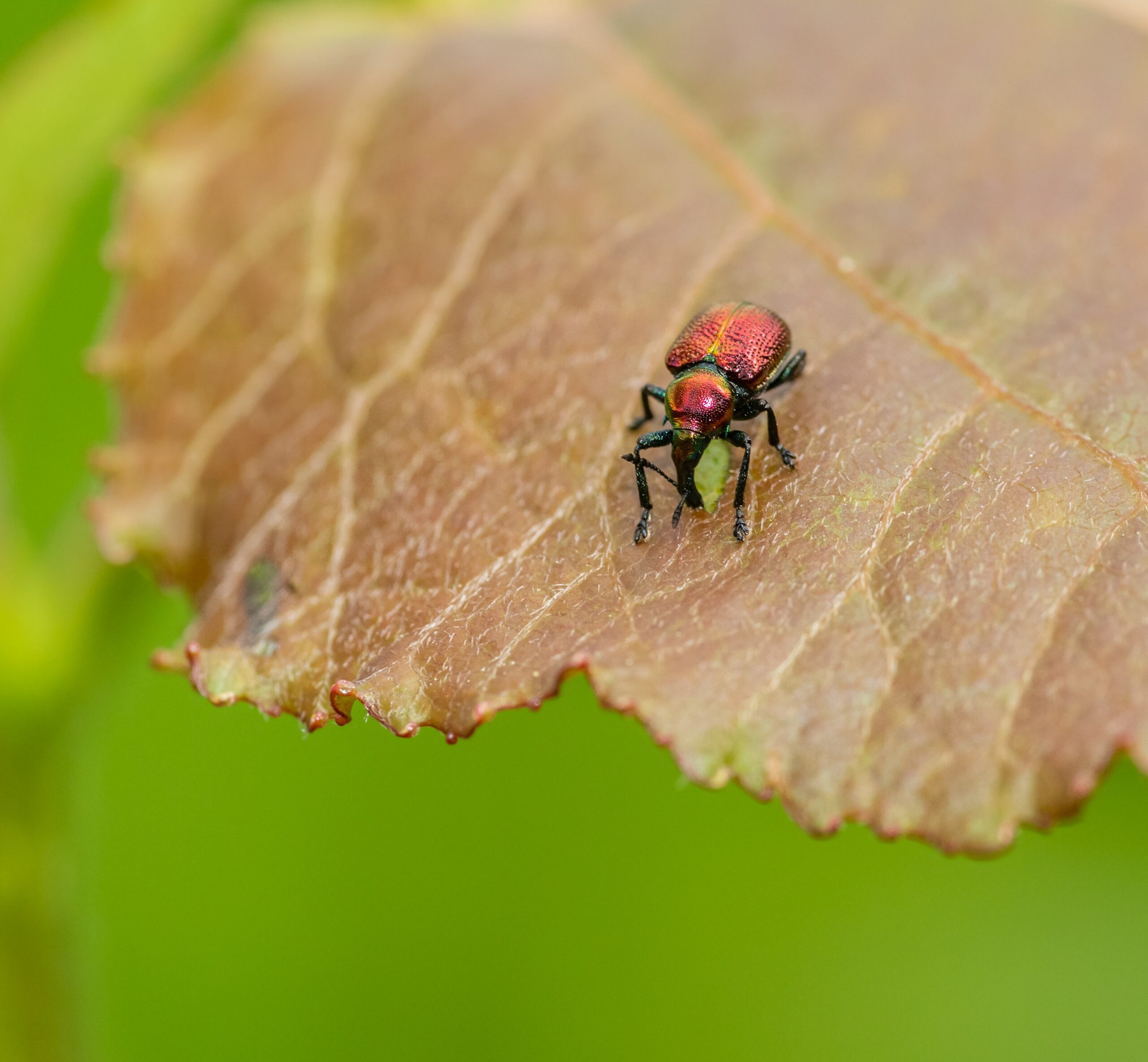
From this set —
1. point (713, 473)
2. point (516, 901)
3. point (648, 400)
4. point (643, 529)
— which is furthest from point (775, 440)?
point (516, 901)

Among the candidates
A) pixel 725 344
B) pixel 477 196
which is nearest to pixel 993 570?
pixel 725 344

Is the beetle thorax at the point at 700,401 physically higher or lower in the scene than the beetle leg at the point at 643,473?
higher

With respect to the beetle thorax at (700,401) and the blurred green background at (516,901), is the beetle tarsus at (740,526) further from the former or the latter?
the blurred green background at (516,901)

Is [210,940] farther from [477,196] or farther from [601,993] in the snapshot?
[477,196]

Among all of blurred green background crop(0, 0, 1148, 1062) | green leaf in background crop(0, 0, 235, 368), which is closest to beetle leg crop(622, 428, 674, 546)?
green leaf in background crop(0, 0, 235, 368)

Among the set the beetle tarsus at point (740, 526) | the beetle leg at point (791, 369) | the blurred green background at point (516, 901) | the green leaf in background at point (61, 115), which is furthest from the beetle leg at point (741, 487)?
the blurred green background at point (516, 901)

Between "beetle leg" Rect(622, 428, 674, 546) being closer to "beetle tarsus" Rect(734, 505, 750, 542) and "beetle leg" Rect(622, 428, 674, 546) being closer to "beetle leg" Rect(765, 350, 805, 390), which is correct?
"beetle tarsus" Rect(734, 505, 750, 542)
